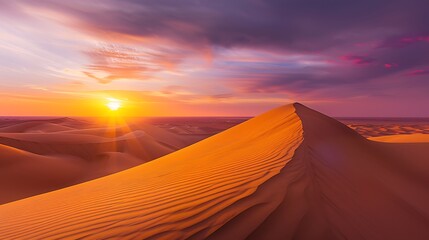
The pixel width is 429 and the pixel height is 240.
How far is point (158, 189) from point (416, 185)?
5.22 meters

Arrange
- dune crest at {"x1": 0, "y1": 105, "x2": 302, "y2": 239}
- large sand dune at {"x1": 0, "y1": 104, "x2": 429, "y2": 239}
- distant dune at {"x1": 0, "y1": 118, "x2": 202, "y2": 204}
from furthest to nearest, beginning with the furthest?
distant dune at {"x1": 0, "y1": 118, "x2": 202, "y2": 204}, dune crest at {"x1": 0, "y1": 105, "x2": 302, "y2": 239}, large sand dune at {"x1": 0, "y1": 104, "x2": 429, "y2": 239}

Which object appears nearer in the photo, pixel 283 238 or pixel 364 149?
pixel 283 238

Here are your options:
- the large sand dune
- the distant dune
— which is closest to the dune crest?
the large sand dune

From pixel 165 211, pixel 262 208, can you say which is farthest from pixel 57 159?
pixel 262 208

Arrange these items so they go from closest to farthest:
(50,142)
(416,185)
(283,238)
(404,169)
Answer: (283,238), (416,185), (404,169), (50,142)

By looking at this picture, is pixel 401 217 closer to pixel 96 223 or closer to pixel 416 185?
pixel 416 185

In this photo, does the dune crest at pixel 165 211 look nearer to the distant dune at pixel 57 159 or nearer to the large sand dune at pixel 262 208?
the large sand dune at pixel 262 208

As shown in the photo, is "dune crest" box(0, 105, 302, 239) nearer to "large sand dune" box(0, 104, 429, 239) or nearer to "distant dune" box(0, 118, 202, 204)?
"large sand dune" box(0, 104, 429, 239)

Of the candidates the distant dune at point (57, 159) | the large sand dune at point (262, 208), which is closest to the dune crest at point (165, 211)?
the large sand dune at point (262, 208)

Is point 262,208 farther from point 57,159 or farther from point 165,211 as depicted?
point 57,159

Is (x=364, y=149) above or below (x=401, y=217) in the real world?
above

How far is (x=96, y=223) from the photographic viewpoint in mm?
2684

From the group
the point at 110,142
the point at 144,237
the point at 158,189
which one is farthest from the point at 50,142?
the point at 144,237

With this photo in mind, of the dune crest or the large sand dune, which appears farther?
the dune crest
